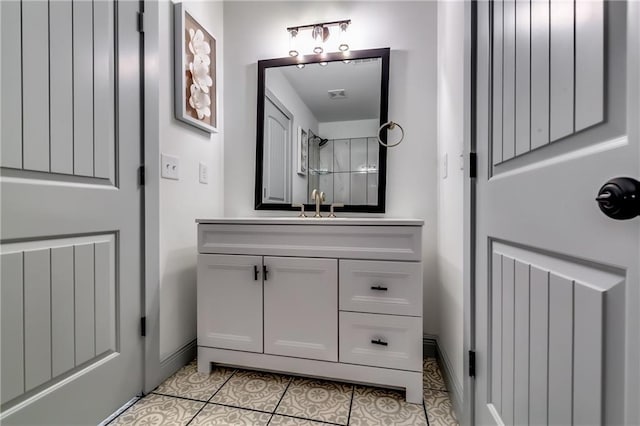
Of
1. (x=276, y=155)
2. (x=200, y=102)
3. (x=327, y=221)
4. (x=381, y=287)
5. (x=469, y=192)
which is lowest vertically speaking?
(x=381, y=287)

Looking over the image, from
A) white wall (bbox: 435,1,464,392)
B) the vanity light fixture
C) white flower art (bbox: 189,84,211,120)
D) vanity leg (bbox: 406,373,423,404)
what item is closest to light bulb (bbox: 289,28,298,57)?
the vanity light fixture

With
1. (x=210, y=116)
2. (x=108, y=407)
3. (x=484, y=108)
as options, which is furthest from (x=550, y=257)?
(x=210, y=116)

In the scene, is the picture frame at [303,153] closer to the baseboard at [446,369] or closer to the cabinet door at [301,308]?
the cabinet door at [301,308]

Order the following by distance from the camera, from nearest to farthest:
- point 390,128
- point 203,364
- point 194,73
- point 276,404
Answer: point 276,404
point 203,364
point 194,73
point 390,128

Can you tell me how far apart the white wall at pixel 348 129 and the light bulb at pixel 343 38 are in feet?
1.46

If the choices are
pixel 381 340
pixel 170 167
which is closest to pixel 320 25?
pixel 170 167

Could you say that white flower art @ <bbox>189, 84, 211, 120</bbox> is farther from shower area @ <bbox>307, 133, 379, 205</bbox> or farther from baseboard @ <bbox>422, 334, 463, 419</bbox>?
baseboard @ <bbox>422, 334, 463, 419</bbox>

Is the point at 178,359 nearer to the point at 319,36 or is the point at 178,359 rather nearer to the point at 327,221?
the point at 327,221

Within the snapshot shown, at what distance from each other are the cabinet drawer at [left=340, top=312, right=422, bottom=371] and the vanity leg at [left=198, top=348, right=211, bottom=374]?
0.70 metres

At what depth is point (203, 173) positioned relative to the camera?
5.60 ft

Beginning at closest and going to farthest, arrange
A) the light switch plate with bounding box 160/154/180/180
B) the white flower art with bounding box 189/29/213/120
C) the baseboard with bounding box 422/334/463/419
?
the baseboard with bounding box 422/334/463/419 → the light switch plate with bounding box 160/154/180/180 → the white flower art with bounding box 189/29/213/120

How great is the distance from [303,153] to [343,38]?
0.75 meters

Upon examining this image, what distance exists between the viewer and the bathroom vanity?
1242 millimetres

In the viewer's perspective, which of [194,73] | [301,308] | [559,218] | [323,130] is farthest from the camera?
[323,130]
